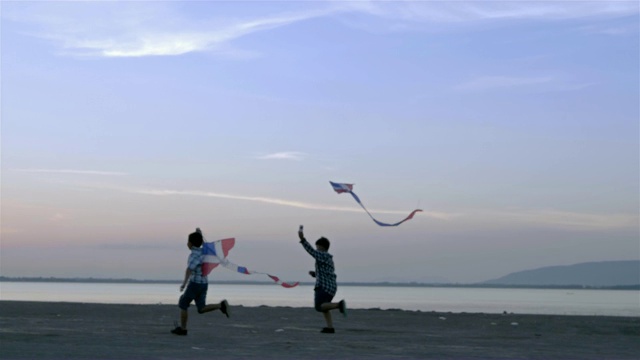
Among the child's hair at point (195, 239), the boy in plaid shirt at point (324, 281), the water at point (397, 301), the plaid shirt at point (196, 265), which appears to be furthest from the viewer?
the water at point (397, 301)

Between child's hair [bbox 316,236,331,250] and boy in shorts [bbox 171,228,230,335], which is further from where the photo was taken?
child's hair [bbox 316,236,331,250]

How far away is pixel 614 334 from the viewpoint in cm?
1892

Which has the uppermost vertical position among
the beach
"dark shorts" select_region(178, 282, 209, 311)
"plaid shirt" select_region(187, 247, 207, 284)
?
"plaid shirt" select_region(187, 247, 207, 284)

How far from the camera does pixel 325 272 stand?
17.7 meters

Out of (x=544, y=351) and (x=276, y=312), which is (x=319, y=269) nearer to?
(x=544, y=351)

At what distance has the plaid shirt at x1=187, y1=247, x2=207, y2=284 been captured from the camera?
16.5 m

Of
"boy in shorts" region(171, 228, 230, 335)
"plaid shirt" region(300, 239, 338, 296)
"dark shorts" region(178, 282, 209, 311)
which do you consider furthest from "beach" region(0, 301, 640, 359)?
"plaid shirt" region(300, 239, 338, 296)

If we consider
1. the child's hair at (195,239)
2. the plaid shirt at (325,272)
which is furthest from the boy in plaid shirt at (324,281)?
the child's hair at (195,239)

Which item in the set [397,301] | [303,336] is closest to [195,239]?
[303,336]

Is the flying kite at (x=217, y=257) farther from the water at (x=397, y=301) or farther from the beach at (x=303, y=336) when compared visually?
the water at (x=397, y=301)

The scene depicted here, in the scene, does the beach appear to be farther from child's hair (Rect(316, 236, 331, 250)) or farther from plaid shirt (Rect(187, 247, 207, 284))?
child's hair (Rect(316, 236, 331, 250))

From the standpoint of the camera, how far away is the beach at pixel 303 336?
43.2ft

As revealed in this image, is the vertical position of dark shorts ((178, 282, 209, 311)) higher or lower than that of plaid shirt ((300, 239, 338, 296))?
lower

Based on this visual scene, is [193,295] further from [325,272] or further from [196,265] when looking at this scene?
[325,272]
